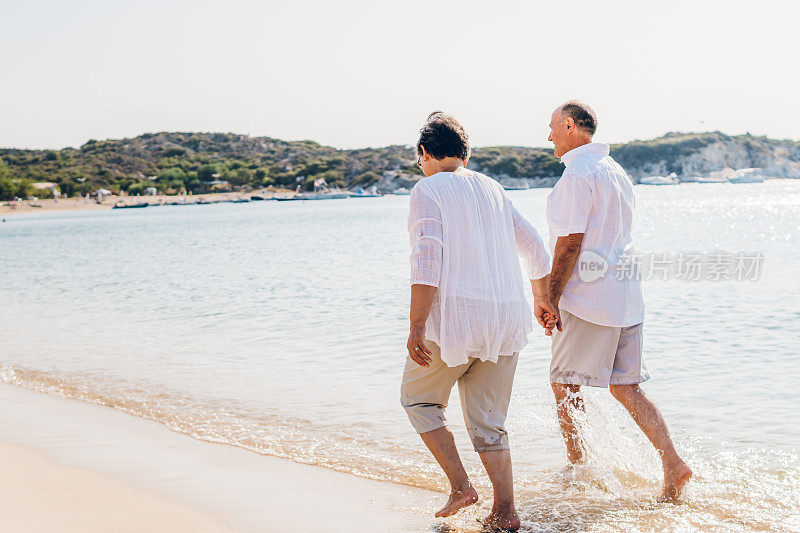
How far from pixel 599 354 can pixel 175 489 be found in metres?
2.26

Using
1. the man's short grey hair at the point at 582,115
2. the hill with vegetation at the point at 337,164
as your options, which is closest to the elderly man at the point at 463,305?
the man's short grey hair at the point at 582,115

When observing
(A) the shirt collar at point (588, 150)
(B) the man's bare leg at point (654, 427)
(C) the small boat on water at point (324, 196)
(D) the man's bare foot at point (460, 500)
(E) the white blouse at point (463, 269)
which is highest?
(C) the small boat on water at point (324, 196)

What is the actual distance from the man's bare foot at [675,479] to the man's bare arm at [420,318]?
1402mm

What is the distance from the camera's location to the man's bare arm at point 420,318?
2932mm

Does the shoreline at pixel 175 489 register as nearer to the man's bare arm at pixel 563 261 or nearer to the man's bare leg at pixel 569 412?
the man's bare leg at pixel 569 412

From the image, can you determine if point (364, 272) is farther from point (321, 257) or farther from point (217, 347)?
point (217, 347)

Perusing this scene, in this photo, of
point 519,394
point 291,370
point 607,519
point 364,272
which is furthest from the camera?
point 364,272

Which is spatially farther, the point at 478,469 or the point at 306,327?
the point at 306,327

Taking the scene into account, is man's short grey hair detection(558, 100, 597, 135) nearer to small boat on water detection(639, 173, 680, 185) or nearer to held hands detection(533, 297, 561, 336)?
held hands detection(533, 297, 561, 336)

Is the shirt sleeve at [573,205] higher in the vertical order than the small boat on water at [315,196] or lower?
lower

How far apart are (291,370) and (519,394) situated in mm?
2399

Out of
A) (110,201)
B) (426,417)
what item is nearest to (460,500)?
(426,417)

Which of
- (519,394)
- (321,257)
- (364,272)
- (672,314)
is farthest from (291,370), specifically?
(321,257)

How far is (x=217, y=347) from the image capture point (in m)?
8.63
